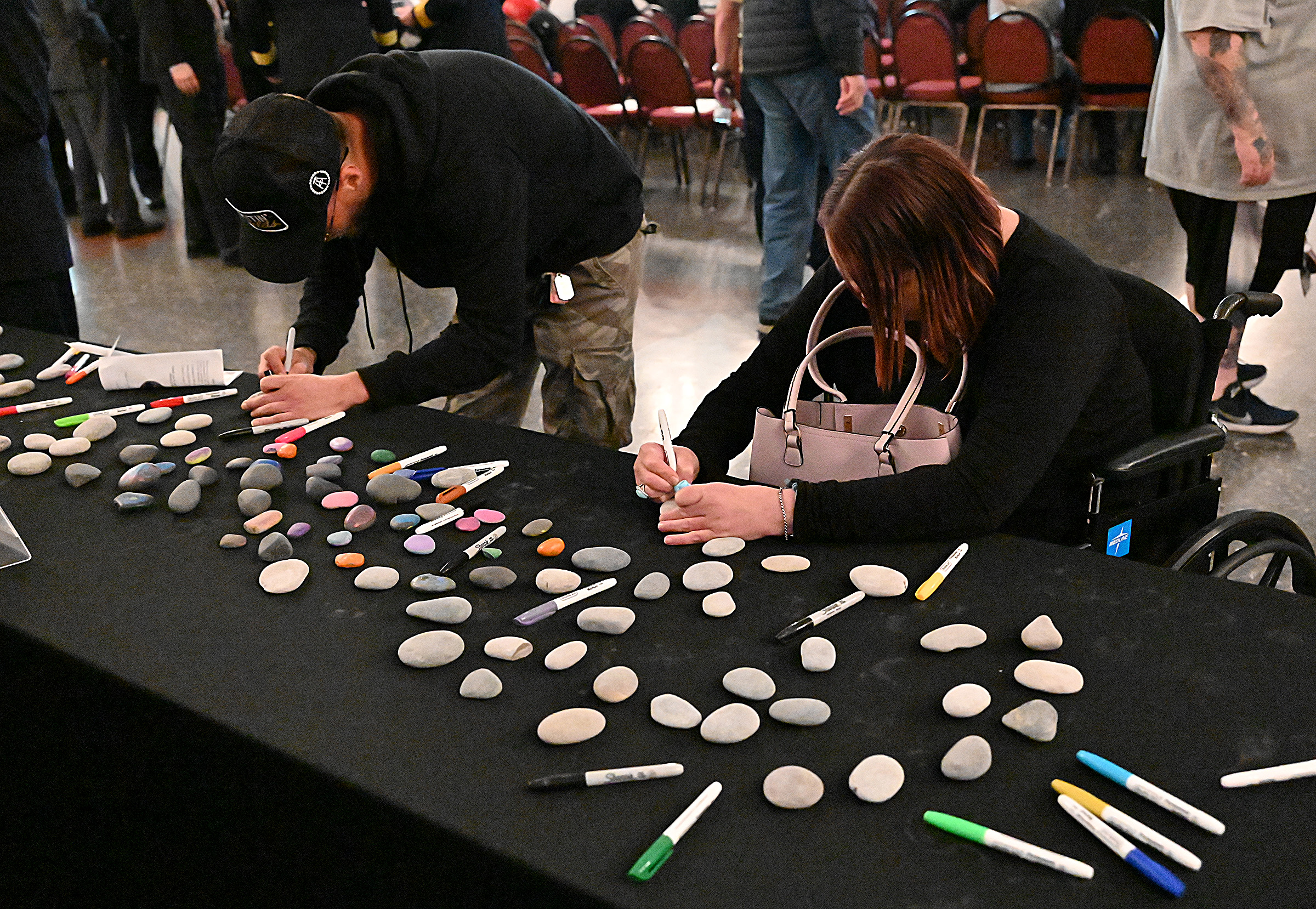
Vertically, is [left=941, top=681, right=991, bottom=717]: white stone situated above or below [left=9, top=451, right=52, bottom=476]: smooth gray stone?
below

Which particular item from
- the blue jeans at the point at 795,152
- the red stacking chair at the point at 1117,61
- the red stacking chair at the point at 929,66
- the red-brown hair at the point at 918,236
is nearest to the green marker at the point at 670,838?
the red-brown hair at the point at 918,236

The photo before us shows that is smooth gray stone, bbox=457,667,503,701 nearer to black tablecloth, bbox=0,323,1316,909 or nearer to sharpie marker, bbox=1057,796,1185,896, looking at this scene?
black tablecloth, bbox=0,323,1316,909

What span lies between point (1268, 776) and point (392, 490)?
0.95m

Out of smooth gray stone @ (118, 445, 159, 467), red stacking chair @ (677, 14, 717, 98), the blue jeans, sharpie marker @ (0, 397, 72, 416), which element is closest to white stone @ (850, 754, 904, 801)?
smooth gray stone @ (118, 445, 159, 467)

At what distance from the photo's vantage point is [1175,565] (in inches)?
47.1

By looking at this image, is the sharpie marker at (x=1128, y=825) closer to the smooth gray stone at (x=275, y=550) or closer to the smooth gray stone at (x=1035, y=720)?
the smooth gray stone at (x=1035, y=720)

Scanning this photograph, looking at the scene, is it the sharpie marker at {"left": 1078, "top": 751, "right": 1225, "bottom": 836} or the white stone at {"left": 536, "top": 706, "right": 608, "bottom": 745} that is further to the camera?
the white stone at {"left": 536, "top": 706, "right": 608, "bottom": 745}

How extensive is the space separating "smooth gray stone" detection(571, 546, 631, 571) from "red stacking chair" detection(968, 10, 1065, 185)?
4.90 metres

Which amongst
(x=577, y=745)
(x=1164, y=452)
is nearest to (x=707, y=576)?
(x=577, y=745)

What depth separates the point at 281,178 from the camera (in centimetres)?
130

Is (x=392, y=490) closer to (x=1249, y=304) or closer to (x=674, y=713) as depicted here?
(x=674, y=713)

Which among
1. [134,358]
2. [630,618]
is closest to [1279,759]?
[630,618]

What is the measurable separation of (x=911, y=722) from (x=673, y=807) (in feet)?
0.72

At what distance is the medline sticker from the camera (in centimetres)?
133
